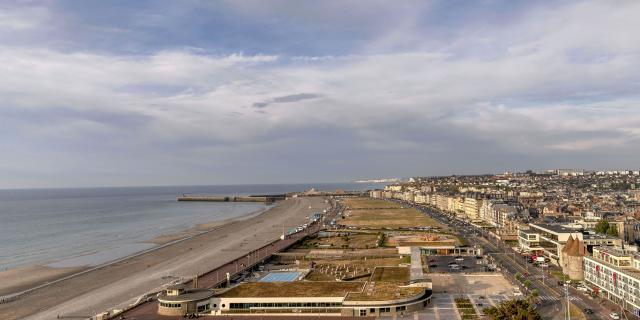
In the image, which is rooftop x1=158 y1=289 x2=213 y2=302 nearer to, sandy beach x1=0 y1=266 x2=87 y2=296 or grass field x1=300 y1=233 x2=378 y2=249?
sandy beach x1=0 y1=266 x2=87 y2=296

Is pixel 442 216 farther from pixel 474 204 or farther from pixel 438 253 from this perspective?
pixel 438 253

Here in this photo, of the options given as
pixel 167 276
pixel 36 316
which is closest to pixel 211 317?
pixel 36 316

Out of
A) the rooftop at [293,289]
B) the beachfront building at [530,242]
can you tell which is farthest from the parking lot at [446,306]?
the beachfront building at [530,242]

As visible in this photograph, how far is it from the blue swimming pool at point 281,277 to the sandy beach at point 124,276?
49.8 feet

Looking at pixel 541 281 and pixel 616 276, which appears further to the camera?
pixel 541 281

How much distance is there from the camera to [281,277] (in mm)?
81500

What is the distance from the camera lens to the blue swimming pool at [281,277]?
78.8 metres

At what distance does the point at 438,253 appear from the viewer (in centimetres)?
10400

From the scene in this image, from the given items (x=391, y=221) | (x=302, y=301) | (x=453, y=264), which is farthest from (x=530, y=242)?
(x=391, y=221)

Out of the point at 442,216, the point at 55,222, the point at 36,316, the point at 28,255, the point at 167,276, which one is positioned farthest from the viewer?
the point at 442,216

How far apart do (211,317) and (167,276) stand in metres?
32.3

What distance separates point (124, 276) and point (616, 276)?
77.6 meters

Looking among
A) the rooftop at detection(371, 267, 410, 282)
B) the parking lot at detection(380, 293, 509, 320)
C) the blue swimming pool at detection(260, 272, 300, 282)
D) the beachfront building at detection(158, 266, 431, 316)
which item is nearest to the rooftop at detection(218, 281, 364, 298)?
the beachfront building at detection(158, 266, 431, 316)

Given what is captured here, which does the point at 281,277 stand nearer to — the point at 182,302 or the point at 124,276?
the point at 182,302
